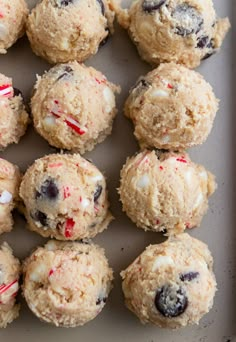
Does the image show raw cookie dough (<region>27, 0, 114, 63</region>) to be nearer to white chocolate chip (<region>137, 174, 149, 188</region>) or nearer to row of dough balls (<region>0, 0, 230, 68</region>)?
row of dough balls (<region>0, 0, 230, 68</region>)

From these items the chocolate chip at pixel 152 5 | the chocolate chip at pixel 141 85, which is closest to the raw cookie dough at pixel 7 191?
the chocolate chip at pixel 141 85

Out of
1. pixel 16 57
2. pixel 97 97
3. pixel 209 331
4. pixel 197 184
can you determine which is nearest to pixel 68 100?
pixel 97 97

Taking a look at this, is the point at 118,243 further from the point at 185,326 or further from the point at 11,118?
the point at 11,118

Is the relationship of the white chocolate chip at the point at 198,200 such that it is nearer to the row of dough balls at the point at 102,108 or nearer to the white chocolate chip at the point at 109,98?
the row of dough balls at the point at 102,108

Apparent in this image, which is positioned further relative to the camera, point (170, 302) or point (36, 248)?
point (36, 248)

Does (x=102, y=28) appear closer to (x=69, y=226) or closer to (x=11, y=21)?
(x=11, y=21)

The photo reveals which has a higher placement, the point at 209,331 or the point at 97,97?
the point at 97,97
